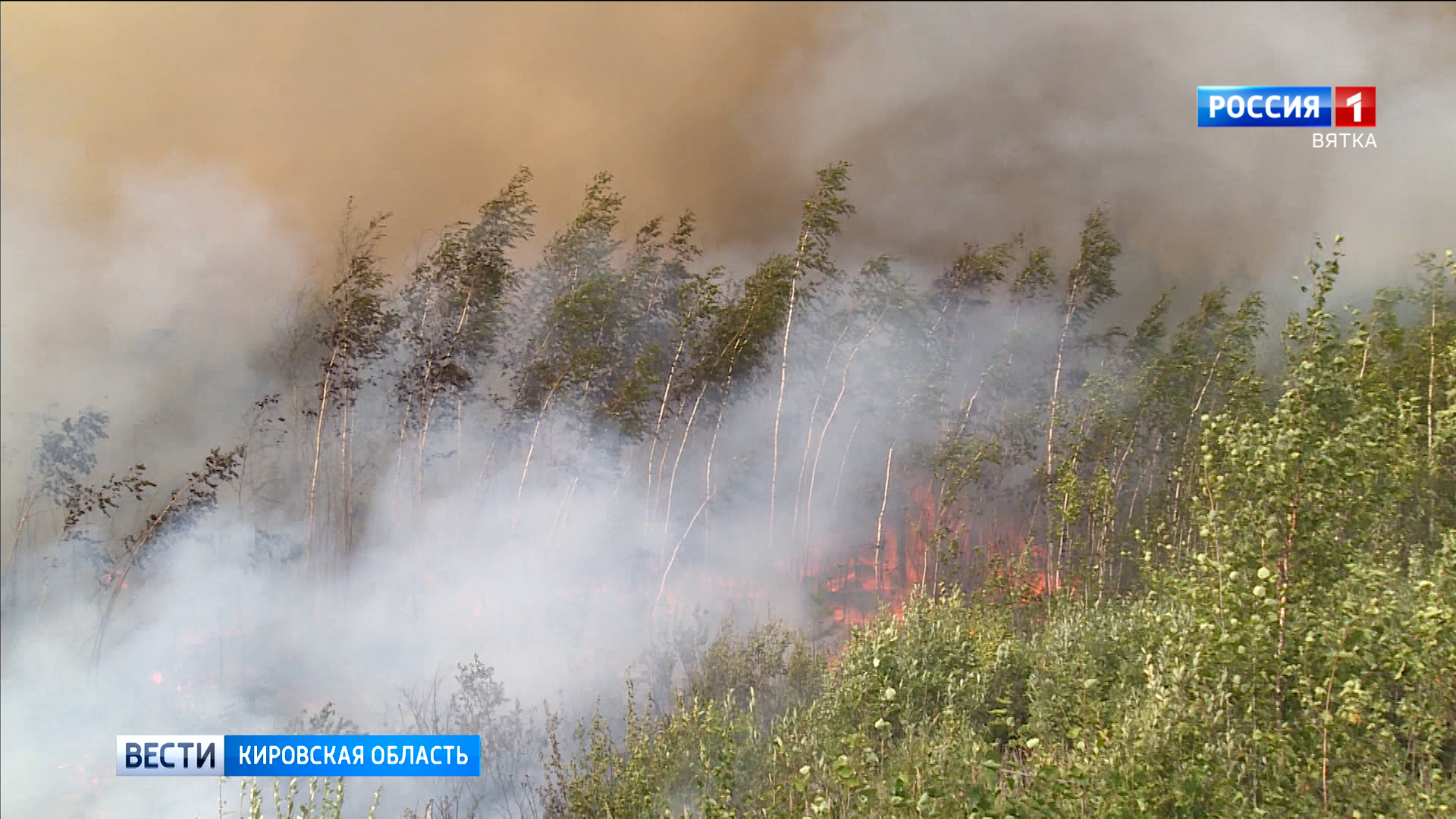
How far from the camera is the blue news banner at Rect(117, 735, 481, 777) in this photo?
6.31 m

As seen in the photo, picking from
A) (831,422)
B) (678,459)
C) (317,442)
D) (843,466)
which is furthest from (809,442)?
(317,442)

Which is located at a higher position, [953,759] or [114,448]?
[114,448]

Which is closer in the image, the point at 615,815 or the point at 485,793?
the point at 615,815

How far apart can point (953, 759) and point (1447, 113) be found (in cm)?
623

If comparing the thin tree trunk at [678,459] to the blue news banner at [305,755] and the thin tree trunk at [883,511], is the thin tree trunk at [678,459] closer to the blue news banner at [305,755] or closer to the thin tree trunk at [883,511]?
the thin tree trunk at [883,511]

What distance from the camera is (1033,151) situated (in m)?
9.41

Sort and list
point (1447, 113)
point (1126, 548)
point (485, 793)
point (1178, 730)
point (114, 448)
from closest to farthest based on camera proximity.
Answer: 1. point (1178, 730)
2. point (485, 793)
3. point (1447, 113)
4. point (114, 448)
5. point (1126, 548)

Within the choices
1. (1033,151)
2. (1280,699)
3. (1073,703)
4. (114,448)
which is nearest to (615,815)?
(1073,703)

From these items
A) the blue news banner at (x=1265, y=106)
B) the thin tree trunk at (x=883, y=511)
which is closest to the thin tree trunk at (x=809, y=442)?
the thin tree trunk at (x=883, y=511)

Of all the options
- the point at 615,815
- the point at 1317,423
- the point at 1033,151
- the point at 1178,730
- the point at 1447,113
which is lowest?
the point at 615,815

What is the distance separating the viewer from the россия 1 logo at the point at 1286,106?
7934 millimetres

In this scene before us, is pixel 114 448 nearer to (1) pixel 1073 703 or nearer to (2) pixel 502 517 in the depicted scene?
(2) pixel 502 517

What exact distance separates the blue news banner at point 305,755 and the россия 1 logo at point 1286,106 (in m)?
8.46

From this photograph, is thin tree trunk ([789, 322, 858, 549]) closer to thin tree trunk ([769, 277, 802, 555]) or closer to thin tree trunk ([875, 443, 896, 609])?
thin tree trunk ([769, 277, 802, 555])
